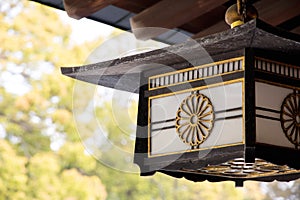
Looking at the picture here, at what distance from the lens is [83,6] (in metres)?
2.67

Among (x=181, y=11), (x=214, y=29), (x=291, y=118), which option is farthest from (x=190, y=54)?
(x=214, y=29)

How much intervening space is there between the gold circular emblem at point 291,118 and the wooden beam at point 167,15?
3.45 feet

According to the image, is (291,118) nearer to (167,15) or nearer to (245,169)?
(245,169)

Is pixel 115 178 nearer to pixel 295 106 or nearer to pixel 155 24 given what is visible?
pixel 155 24

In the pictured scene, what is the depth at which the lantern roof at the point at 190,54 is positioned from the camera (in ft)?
5.32

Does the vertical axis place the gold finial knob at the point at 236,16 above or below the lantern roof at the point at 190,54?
above

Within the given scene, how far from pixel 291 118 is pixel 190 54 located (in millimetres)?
341

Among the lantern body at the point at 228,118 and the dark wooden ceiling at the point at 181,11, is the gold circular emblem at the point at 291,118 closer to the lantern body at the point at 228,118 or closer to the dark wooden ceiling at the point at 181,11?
the lantern body at the point at 228,118

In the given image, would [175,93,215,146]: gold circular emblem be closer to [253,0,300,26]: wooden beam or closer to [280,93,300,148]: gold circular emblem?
[280,93,300,148]: gold circular emblem

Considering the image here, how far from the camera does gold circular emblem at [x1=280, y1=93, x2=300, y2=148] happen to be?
1.80 m

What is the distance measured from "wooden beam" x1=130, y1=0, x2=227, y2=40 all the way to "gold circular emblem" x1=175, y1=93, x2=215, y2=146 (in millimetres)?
1025

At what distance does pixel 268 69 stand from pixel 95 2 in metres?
1.08

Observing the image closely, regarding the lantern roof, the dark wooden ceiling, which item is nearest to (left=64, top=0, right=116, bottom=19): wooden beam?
the dark wooden ceiling

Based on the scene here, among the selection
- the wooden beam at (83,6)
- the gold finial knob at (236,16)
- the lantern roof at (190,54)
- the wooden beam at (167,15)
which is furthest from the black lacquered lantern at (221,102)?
the wooden beam at (167,15)
